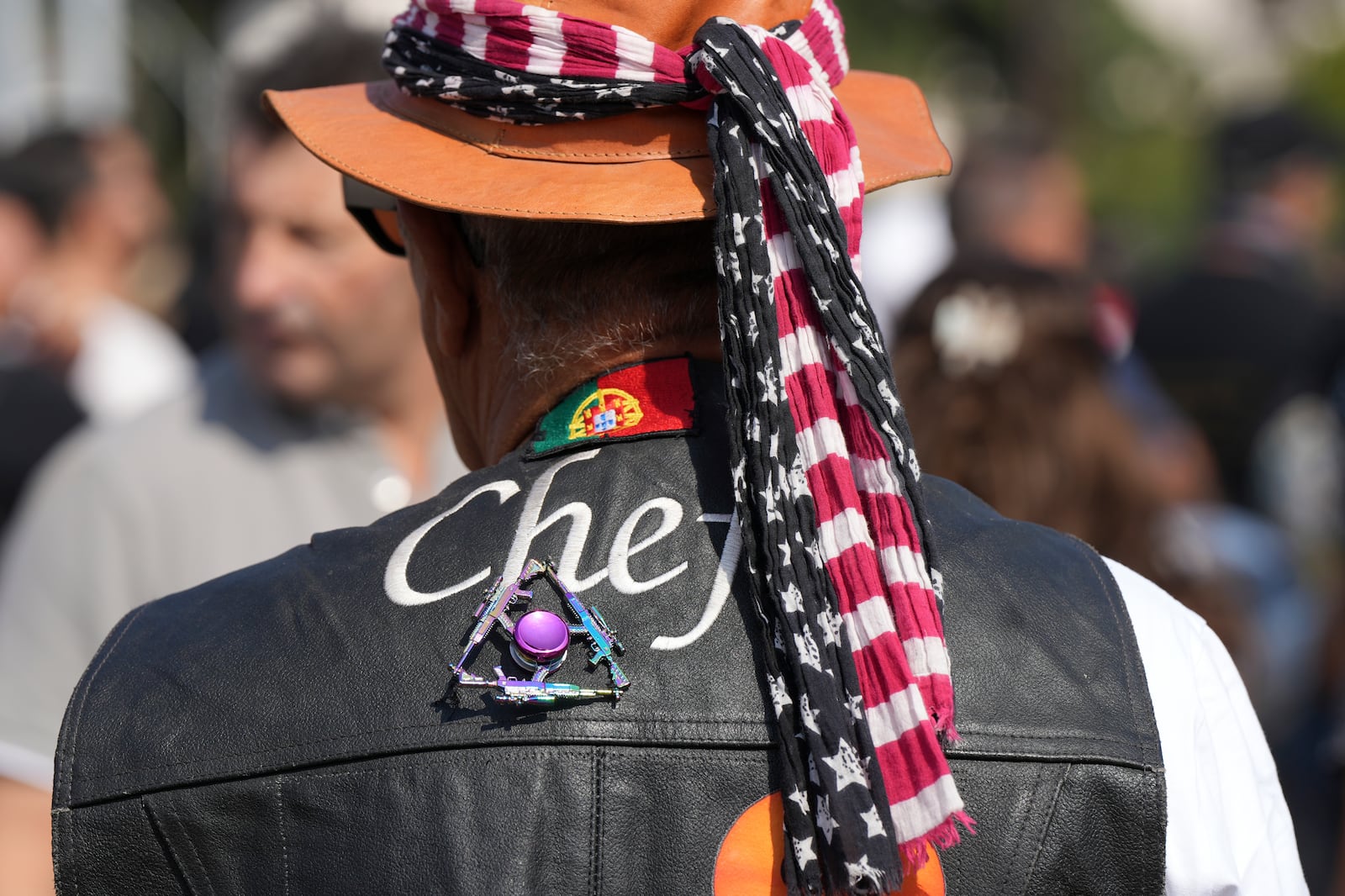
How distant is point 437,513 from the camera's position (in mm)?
1403

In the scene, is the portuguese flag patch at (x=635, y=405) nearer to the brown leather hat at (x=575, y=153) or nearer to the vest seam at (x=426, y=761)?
the brown leather hat at (x=575, y=153)

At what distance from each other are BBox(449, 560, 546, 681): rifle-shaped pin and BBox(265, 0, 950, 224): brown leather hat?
34cm

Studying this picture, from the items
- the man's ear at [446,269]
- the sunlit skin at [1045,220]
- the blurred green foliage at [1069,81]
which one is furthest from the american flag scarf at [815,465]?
the blurred green foliage at [1069,81]

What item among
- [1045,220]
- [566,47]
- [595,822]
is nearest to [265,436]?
[566,47]

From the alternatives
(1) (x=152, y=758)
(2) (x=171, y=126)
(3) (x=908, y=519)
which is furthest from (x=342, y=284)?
(2) (x=171, y=126)

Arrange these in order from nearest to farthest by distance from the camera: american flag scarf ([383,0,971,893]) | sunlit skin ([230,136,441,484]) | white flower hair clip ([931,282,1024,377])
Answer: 1. american flag scarf ([383,0,971,893])
2. white flower hair clip ([931,282,1024,377])
3. sunlit skin ([230,136,441,484])

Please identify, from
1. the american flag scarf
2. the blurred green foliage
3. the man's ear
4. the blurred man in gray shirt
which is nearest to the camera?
the american flag scarf

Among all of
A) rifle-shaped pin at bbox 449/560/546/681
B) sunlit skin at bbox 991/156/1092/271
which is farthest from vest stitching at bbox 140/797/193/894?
sunlit skin at bbox 991/156/1092/271

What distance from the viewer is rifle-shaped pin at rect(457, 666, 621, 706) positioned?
123cm

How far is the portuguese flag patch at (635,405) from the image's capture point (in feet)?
4.54

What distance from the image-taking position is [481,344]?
1508mm

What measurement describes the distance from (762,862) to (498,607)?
331 millimetres

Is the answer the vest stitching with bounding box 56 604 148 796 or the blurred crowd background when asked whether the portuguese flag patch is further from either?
the vest stitching with bounding box 56 604 148 796

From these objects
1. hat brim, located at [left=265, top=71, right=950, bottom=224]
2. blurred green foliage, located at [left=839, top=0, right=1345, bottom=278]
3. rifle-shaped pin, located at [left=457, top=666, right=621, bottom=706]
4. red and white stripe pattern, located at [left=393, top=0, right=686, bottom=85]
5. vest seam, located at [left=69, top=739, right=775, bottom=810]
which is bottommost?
vest seam, located at [left=69, top=739, right=775, bottom=810]
